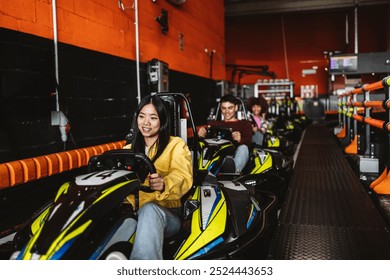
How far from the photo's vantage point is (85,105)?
306 centimetres

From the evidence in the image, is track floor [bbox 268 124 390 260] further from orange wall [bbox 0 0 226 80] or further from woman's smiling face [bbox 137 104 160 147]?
orange wall [bbox 0 0 226 80]

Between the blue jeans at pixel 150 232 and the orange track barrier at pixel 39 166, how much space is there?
1.03m

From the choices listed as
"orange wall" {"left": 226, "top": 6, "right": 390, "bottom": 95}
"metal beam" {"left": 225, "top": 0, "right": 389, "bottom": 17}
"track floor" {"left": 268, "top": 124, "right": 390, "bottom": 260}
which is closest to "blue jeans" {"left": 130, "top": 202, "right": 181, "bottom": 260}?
"track floor" {"left": 268, "top": 124, "right": 390, "bottom": 260}

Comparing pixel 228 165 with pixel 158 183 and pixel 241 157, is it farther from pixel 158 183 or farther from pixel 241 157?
pixel 158 183

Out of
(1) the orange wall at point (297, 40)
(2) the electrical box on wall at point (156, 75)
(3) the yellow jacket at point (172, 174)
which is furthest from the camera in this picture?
(1) the orange wall at point (297, 40)

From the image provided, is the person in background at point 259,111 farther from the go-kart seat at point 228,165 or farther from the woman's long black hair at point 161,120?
the woman's long black hair at point 161,120

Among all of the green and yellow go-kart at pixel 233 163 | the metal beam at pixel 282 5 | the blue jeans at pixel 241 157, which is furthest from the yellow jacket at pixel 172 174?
the metal beam at pixel 282 5

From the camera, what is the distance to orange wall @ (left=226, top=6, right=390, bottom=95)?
11.4 m

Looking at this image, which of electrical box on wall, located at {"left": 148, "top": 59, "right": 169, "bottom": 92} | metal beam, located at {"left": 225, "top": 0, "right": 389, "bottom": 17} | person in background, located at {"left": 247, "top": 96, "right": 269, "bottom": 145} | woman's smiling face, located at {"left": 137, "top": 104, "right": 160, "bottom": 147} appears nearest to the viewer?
woman's smiling face, located at {"left": 137, "top": 104, "right": 160, "bottom": 147}

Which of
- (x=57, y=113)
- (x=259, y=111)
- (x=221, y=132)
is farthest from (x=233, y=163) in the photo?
(x=259, y=111)

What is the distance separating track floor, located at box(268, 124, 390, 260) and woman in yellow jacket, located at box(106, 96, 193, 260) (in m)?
0.55

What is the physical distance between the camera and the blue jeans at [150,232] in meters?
1.23

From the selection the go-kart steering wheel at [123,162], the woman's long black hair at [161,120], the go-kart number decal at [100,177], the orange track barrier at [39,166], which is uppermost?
the woman's long black hair at [161,120]

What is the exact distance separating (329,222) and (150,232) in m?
1.25
